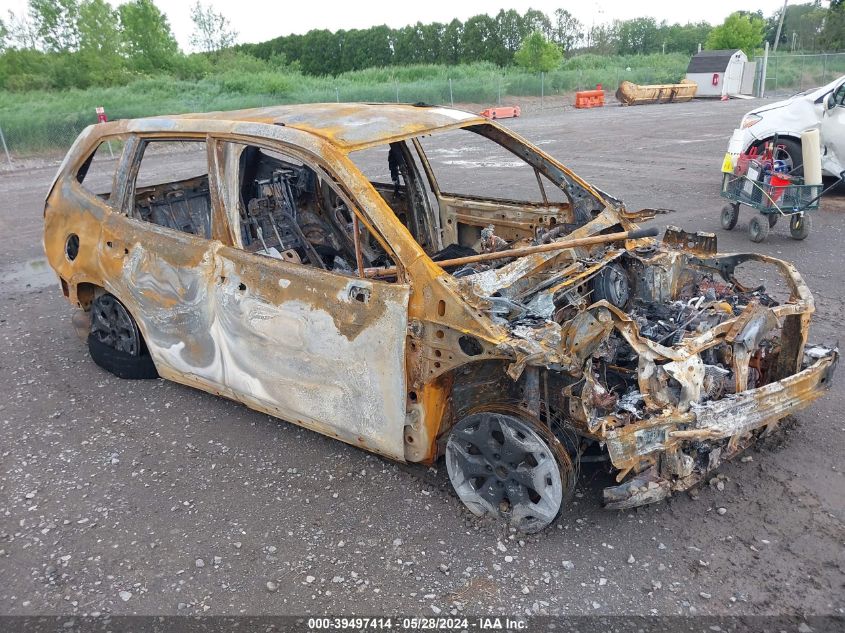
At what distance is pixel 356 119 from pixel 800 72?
39323 millimetres

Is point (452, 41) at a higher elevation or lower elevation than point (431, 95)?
higher

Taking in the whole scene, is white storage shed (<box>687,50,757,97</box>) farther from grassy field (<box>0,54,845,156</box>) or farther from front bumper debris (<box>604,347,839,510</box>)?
front bumper debris (<box>604,347,839,510</box>)

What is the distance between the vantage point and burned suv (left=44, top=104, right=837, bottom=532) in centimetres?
288

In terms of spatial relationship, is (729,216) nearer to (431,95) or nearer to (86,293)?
(86,293)

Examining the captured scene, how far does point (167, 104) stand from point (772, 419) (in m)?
26.3

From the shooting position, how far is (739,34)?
147ft

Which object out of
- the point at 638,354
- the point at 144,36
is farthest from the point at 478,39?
the point at 638,354

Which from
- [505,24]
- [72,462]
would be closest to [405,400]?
[72,462]

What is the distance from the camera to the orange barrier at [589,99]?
30031mm

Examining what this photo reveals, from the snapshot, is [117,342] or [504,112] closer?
[117,342]

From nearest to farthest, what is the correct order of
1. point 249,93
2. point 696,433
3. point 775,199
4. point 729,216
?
1. point 696,433
2. point 775,199
3. point 729,216
4. point 249,93

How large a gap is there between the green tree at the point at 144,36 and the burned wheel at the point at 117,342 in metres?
44.9

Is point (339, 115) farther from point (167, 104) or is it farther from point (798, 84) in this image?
point (798, 84)

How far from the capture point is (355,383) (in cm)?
324
